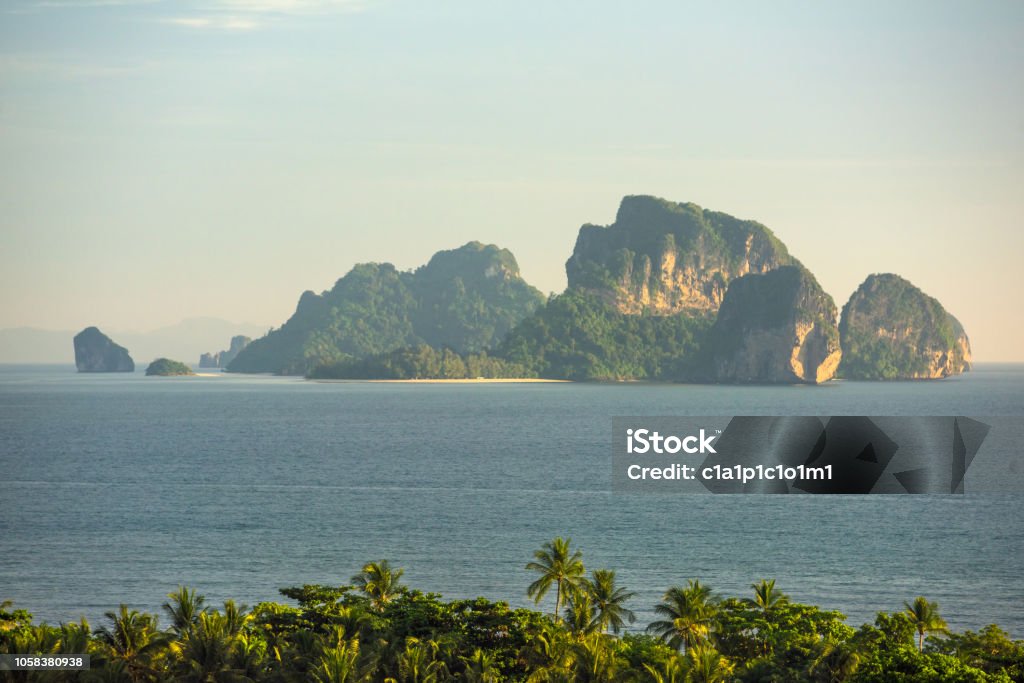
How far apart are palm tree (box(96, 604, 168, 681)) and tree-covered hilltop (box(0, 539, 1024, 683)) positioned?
0.04 meters

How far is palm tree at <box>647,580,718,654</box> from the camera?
148ft

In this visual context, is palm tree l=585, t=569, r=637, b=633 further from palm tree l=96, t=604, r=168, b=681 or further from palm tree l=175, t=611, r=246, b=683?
palm tree l=96, t=604, r=168, b=681

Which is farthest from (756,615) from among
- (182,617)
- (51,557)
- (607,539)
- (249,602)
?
(51,557)

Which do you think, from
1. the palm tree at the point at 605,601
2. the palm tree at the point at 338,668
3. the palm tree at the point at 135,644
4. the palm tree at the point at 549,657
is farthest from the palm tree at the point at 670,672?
the palm tree at the point at 135,644

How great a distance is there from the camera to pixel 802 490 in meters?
112

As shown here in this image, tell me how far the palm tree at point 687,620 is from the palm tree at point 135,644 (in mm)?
17758

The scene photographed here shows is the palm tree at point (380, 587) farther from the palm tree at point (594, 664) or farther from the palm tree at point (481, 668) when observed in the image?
the palm tree at point (594, 664)

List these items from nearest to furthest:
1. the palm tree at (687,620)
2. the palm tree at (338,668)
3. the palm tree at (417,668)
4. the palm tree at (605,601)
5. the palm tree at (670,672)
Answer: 1. the palm tree at (670,672)
2. the palm tree at (338,668)
3. the palm tree at (417,668)
4. the palm tree at (687,620)
5. the palm tree at (605,601)

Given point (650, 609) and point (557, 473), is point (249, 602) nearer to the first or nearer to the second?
point (650, 609)

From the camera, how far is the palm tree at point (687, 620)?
45.1 metres

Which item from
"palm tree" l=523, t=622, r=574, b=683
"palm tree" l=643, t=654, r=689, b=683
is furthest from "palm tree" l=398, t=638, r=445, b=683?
"palm tree" l=643, t=654, r=689, b=683

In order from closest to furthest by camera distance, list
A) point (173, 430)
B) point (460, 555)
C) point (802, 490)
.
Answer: point (460, 555) → point (802, 490) → point (173, 430)

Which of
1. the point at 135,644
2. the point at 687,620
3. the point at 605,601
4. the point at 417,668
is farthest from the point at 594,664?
the point at 135,644

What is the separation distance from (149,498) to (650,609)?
178 ft
